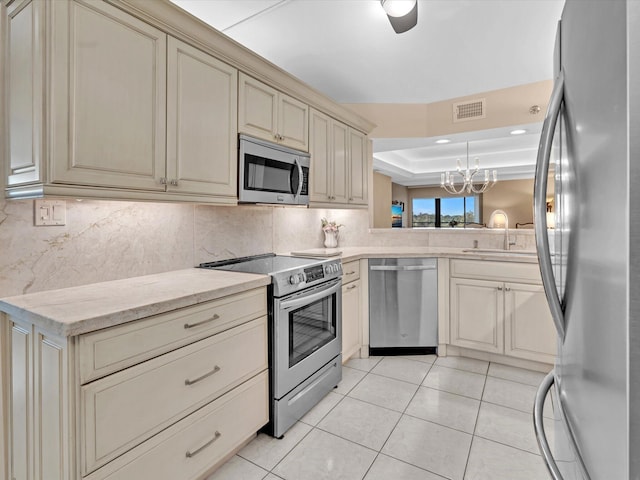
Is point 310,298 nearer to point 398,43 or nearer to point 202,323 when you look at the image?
point 202,323

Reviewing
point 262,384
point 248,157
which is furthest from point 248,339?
point 248,157

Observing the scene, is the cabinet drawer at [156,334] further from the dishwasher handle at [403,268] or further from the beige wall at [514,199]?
the beige wall at [514,199]

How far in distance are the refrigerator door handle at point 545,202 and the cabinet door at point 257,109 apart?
1.77 m

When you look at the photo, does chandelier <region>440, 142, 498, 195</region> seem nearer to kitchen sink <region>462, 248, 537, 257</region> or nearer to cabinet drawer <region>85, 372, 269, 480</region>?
kitchen sink <region>462, 248, 537, 257</region>

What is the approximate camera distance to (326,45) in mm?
2539

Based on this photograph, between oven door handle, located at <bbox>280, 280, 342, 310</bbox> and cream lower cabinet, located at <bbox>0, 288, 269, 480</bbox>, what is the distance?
0.24m

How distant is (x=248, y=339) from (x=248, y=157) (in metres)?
1.11

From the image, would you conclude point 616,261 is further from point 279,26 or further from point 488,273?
point 488,273

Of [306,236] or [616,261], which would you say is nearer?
[616,261]

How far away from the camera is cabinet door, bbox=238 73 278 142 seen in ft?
7.11

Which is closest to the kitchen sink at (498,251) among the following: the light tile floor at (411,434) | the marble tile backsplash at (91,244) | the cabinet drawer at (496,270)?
the cabinet drawer at (496,270)

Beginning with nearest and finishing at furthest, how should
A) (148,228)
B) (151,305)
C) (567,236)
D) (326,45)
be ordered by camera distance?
(567,236) → (151,305) → (148,228) → (326,45)

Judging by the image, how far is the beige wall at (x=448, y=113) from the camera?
3243 millimetres

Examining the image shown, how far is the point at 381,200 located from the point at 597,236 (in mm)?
7574
